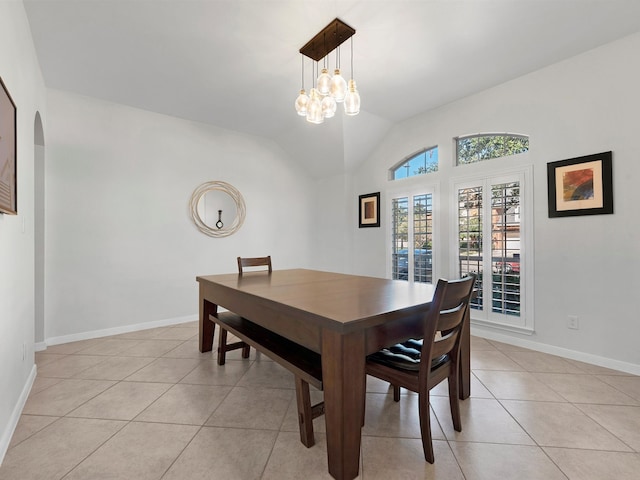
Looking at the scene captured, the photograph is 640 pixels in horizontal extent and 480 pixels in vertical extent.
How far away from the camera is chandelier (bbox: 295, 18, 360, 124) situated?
2.12 meters

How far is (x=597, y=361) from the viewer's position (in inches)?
104

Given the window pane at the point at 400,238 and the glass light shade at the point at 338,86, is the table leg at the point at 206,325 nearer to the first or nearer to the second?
the glass light shade at the point at 338,86

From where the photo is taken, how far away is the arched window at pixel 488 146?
320 centimetres

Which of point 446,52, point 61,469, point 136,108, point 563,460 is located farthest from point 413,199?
point 61,469

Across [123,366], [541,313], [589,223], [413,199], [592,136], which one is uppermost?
[592,136]

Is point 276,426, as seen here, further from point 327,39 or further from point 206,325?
point 327,39

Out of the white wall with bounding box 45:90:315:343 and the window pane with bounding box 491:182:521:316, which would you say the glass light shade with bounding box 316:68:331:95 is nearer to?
the window pane with bounding box 491:182:521:316

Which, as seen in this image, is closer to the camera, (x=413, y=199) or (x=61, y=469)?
(x=61, y=469)

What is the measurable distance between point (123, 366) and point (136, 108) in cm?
293

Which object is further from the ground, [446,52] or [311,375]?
[446,52]

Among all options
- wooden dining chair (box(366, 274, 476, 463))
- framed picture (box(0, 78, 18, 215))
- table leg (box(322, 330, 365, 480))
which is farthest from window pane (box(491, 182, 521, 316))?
framed picture (box(0, 78, 18, 215))

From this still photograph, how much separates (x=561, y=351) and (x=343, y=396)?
266 centimetres

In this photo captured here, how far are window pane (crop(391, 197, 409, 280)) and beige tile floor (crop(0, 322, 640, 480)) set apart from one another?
5.63 ft

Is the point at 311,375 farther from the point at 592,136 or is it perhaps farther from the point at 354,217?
the point at 354,217
